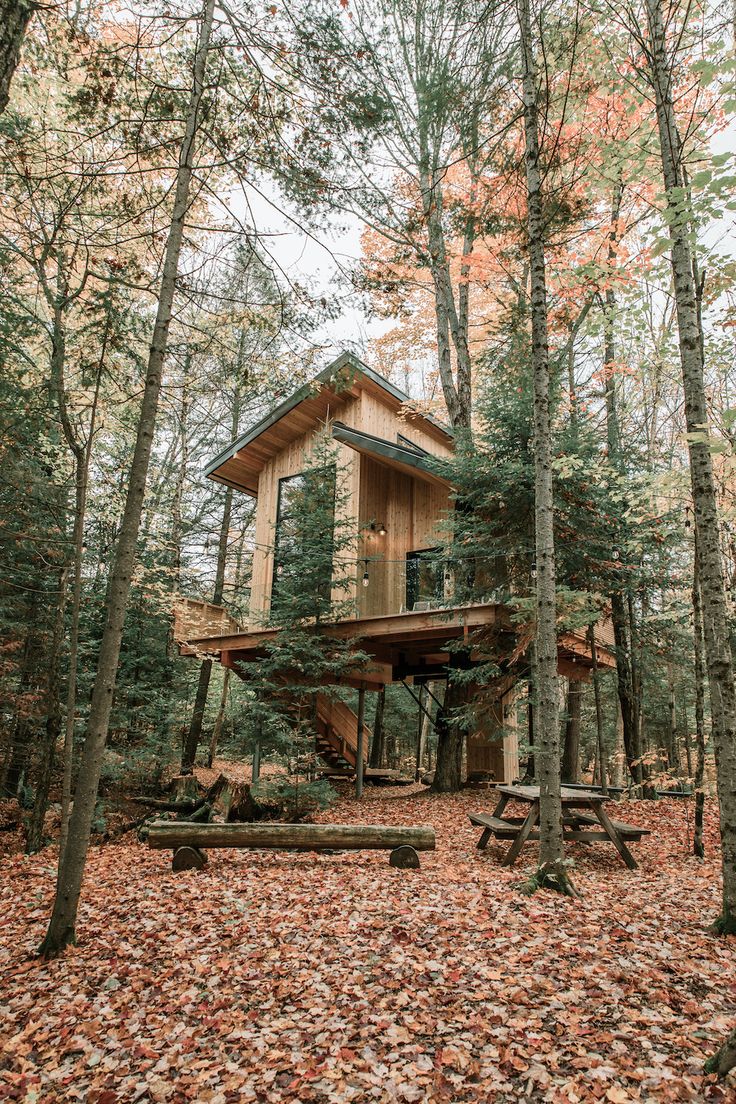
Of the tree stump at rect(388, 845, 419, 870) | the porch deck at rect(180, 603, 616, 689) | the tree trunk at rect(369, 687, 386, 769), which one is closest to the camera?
the tree stump at rect(388, 845, 419, 870)

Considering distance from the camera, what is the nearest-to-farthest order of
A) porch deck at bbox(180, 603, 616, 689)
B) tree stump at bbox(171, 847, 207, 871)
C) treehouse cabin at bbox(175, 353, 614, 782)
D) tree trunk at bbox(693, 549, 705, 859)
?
tree stump at bbox(171, 847, 207, 871)
tree trunk at bbox(693, 549, 705, 859)
porch deck at bbox(180, 603, 616, 689)
treehouse cabin at bbox(175, 353, 614, 782)

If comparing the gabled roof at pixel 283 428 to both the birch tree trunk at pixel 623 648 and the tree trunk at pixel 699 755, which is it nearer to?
the birch tree trunk at pixel 623 648

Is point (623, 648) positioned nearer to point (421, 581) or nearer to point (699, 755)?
point (421, 581)

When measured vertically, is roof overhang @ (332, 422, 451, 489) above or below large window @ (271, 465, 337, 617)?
above

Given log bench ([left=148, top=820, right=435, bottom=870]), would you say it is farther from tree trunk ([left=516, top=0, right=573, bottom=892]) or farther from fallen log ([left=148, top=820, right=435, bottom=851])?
tree trunk ([left=516, top=0, right=573, bottom=892])

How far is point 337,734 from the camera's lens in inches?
496

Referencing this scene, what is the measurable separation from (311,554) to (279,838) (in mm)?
5049

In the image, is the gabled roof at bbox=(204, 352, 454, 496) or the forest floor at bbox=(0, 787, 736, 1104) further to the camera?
the gabled roof at bbox=(204, 352, 454, 496)

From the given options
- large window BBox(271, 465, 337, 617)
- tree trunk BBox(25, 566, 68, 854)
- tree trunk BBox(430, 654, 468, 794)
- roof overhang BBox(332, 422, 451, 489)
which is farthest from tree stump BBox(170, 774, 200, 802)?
roof overhang BBox(332, 422, 451, 489)

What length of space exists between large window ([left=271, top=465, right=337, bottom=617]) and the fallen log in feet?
13.8

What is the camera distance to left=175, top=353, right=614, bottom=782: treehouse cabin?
10.6 meters

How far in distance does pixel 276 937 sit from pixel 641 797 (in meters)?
11.0

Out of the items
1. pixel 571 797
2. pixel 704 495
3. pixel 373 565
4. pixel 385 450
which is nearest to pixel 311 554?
pixel 385 450

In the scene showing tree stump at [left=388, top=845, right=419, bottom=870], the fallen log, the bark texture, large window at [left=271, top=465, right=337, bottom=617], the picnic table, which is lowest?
tree stump at [left=388, top=845, right=419, bottom=870]
